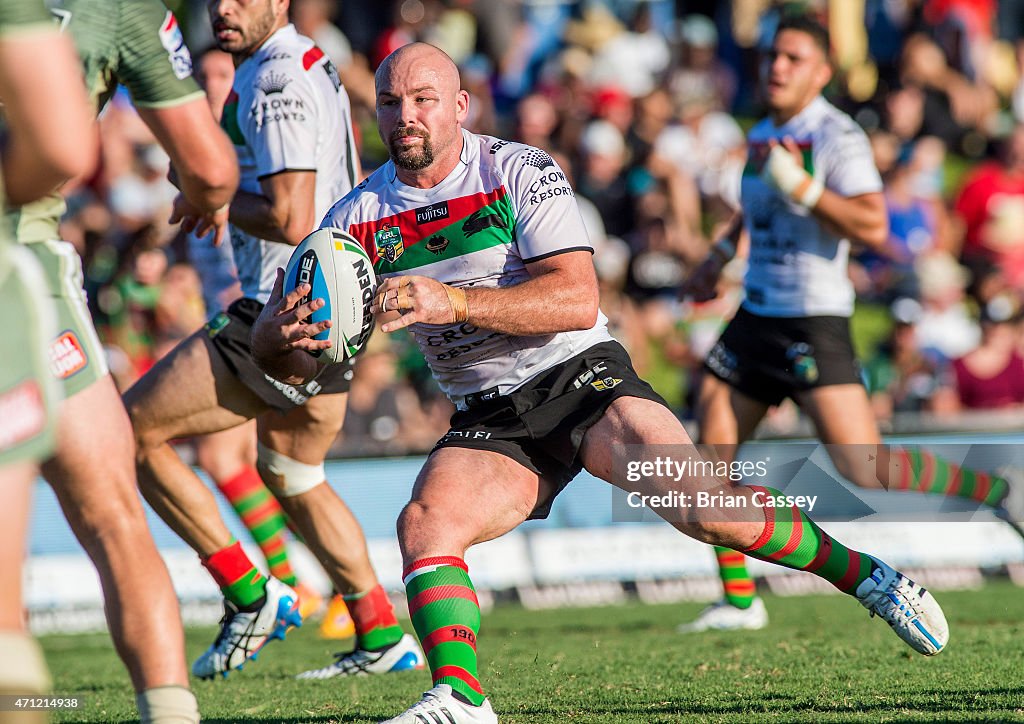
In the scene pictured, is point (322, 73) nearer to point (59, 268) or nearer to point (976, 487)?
point (59, 268)

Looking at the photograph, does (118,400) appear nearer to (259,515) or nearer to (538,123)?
(259,515)

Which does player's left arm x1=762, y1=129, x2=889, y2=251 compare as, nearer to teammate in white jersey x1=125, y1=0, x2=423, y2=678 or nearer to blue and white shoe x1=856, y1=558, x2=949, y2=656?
teammate in white jersey x1=125, y1=0, x2=423, y2=678

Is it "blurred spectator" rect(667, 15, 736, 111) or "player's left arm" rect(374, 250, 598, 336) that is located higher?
"player's left arm" rect(374, 250, 598, 336)

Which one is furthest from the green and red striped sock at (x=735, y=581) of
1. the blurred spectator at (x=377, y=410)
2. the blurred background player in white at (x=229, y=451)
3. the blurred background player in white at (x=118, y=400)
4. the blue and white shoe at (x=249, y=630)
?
the blurred background player in white at (x=118, y=400)

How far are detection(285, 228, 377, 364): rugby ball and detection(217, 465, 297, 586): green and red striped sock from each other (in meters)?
2.99

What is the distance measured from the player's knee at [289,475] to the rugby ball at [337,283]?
176cm

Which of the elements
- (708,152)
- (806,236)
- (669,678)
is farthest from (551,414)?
(708,152)

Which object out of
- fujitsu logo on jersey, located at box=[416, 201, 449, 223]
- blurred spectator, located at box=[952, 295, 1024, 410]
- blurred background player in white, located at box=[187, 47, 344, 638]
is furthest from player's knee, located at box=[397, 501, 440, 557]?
blurred spectator, located at box=[952, 295, 1024, 410]

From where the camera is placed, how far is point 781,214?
767 cm

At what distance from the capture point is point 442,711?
13.9 ft

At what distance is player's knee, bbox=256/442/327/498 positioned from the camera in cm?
661

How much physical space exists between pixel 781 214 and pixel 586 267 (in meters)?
3.03

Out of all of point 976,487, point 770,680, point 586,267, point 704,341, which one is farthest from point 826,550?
point 704,341

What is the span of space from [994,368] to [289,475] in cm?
731
